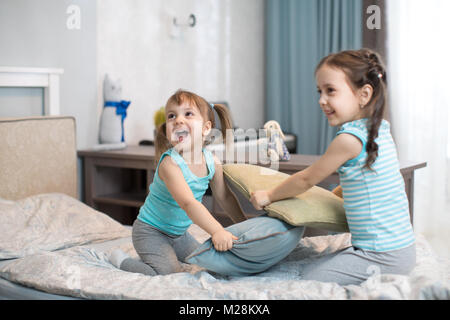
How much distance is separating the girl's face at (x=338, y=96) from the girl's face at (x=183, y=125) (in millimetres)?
370

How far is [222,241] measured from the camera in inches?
50.3

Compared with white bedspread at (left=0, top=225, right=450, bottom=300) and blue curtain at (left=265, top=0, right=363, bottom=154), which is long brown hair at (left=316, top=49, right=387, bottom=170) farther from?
blue curtain at (left=265, top=0, right=363, bottom=154)

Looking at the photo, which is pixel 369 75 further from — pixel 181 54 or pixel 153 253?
pixel 181 54

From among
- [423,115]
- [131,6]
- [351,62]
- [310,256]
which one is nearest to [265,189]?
[310,256]

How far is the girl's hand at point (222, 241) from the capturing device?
4.20 ft

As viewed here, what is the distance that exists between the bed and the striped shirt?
10 cm

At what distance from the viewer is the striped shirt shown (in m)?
1.23

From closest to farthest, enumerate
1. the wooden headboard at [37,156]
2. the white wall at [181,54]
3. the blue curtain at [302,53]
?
1. the wooden headboard at [37,156]
2. the white wall at [181,54]
3. the blue curtain at [302,53]

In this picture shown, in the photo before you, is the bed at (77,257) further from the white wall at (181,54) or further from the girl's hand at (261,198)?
the white wall at (181,54)

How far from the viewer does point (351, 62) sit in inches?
49.1

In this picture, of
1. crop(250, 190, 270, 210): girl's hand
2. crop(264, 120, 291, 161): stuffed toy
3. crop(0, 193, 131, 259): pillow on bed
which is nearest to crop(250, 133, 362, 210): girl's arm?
crop(250, 190, 270, 210): girl's hand

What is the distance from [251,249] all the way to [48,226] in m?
0.95

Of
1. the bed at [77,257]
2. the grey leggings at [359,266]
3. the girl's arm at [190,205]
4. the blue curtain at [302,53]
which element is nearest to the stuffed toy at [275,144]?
the bed at [77,257]

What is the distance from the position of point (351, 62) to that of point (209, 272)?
66 centimetres
